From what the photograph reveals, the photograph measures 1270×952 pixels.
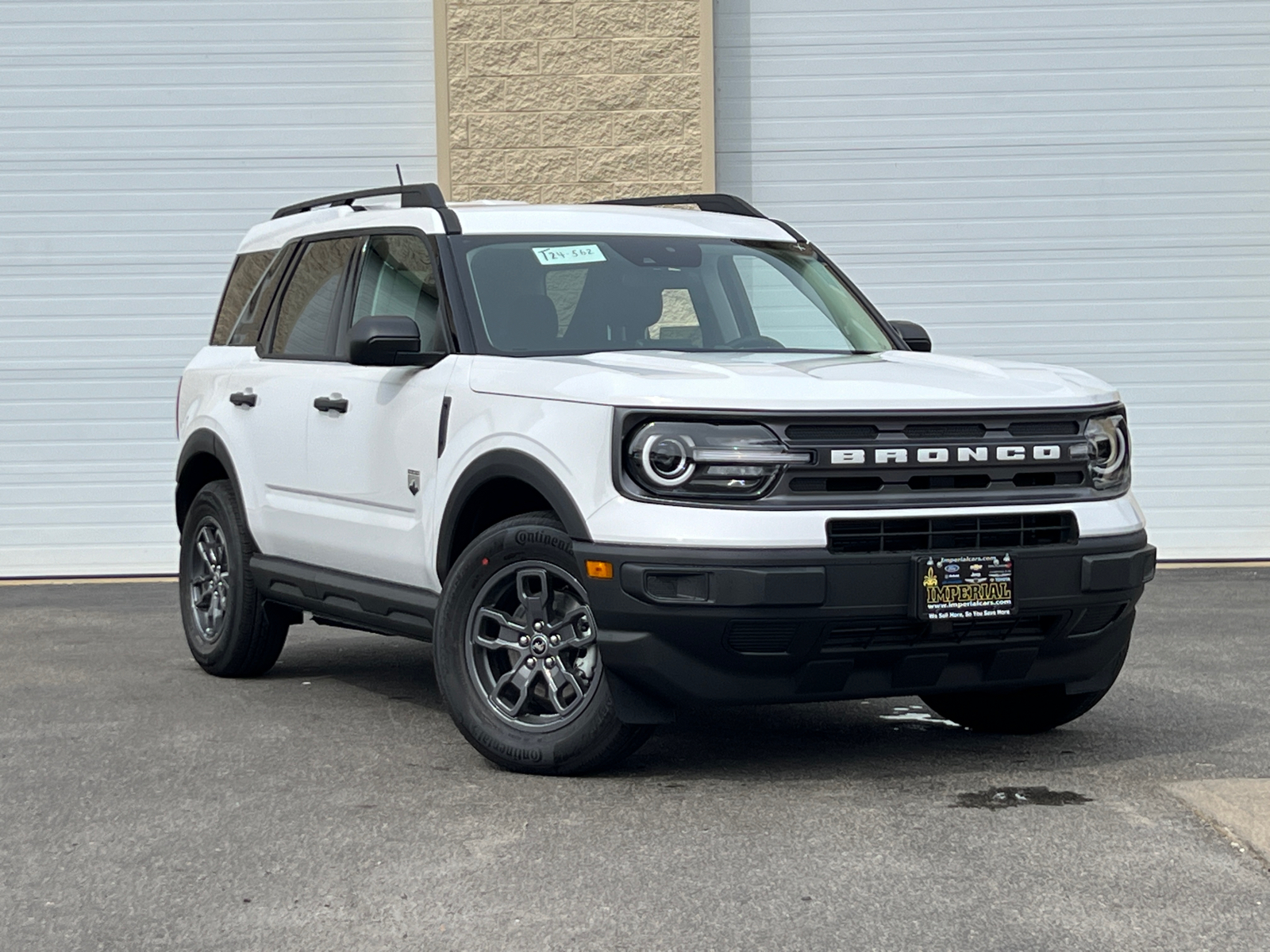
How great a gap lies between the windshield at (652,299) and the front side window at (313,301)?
0.95 metres

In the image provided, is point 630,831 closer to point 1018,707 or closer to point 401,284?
point 1018,707

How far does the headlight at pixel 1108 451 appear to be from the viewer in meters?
5.89

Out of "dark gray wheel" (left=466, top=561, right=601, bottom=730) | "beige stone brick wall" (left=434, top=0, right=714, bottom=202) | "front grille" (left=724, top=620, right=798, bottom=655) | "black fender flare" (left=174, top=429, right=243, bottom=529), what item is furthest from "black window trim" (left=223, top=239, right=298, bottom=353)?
"beige stone brick wall" (left=434, top=0, right=714, bottom=202)

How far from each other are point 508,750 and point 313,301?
2.61 meters

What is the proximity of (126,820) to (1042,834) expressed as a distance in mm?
2589

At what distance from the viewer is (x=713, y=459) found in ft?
17.6

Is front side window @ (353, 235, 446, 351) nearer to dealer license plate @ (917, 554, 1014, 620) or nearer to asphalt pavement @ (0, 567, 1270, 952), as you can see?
asphalt pavement @ (0, 567, 1270, 952)

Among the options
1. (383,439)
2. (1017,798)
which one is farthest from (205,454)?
(1017,798)

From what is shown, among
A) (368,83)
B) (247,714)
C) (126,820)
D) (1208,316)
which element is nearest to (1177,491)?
(1208,316)

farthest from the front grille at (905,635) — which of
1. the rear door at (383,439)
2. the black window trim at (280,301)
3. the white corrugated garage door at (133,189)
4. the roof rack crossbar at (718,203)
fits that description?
the white corrugated garage door at (133,189)

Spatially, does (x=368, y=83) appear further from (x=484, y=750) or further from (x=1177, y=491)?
(x=484, y=750)

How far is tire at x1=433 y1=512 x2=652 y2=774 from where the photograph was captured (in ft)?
18.6

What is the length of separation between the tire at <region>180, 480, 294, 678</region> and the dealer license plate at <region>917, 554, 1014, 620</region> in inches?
137

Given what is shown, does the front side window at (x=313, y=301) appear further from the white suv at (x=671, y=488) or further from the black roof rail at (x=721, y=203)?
the black roof rail at (x=721, y=203)
